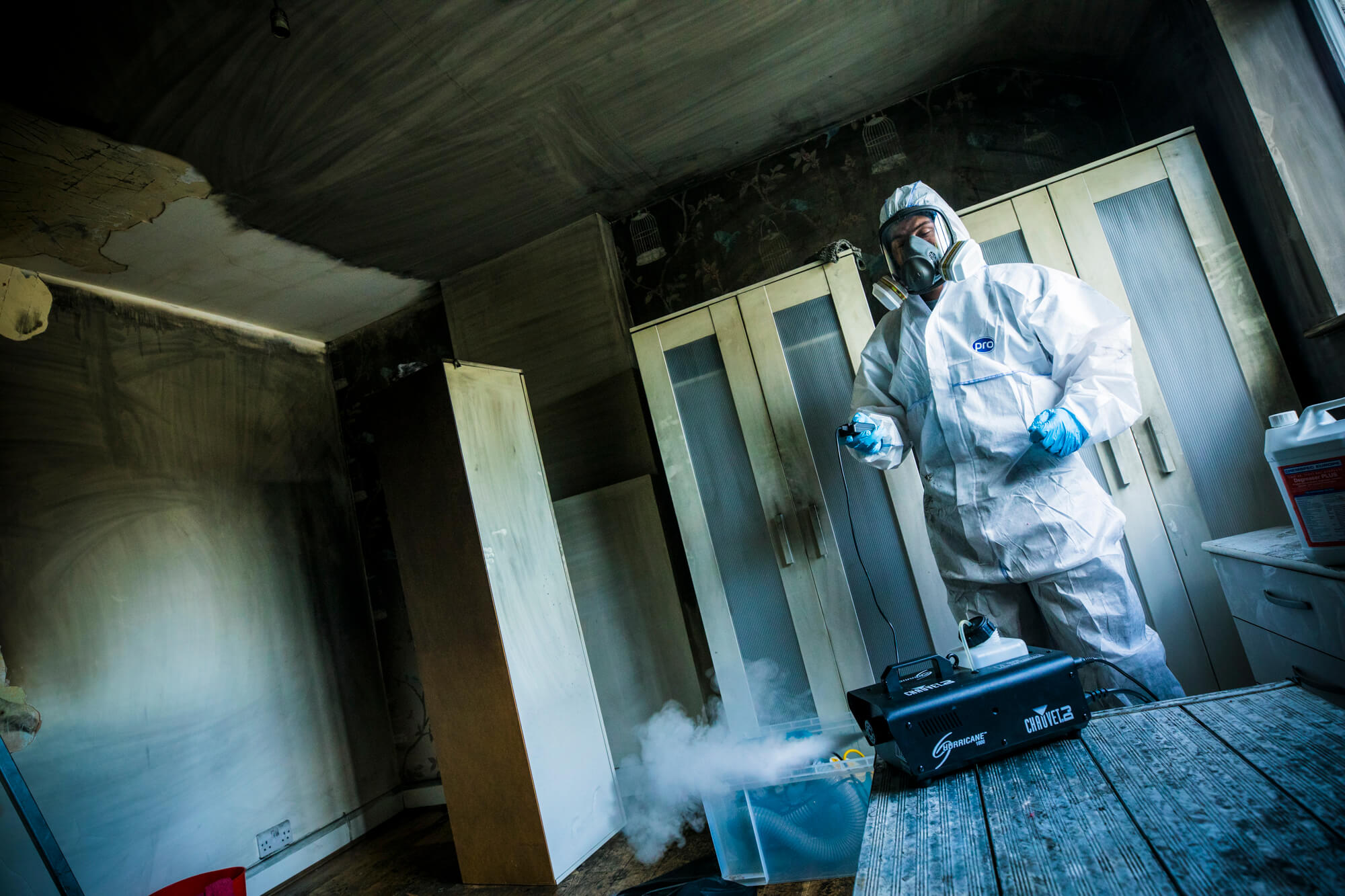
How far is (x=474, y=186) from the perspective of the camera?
2.71m

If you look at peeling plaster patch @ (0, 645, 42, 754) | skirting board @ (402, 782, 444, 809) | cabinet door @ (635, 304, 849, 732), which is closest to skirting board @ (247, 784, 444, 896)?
skirting board @ (402, 782, 444, 809)

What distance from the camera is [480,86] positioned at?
2.14m

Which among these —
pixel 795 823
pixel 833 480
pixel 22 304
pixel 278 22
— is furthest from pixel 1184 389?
pixel 22 304

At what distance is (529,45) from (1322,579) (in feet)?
7.57

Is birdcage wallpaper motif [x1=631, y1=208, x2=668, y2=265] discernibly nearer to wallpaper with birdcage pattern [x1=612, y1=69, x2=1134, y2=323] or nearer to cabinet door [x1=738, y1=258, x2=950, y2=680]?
wallpaper with birdcage pattern [x1=612, y1=69, x2=1134, y2=323]

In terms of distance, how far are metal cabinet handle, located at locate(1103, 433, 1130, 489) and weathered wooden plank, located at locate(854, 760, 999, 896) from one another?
148 cm

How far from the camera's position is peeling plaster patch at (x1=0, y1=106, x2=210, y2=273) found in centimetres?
200

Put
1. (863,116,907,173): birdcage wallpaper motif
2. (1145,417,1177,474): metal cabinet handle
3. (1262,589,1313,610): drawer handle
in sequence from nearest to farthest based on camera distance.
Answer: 1. (1262,589,1313,610): drawer handle
2. (1145,417,1177,474): metal cabinet handle
3. (863,116,907,173): birdcage wallpaper motif

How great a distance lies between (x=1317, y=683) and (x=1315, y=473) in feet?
1.75

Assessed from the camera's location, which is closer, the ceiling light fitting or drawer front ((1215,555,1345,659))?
drawer front ((1215,555,1345,659))

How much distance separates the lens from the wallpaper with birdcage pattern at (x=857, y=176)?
8.14 ft

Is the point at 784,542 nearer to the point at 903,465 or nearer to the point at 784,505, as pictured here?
the point at 784,505

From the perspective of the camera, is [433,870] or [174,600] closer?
[433,870]

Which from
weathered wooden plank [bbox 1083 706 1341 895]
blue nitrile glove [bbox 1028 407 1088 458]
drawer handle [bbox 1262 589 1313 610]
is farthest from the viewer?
blue nitrile glove [bbox 1028 407 1088 458]
